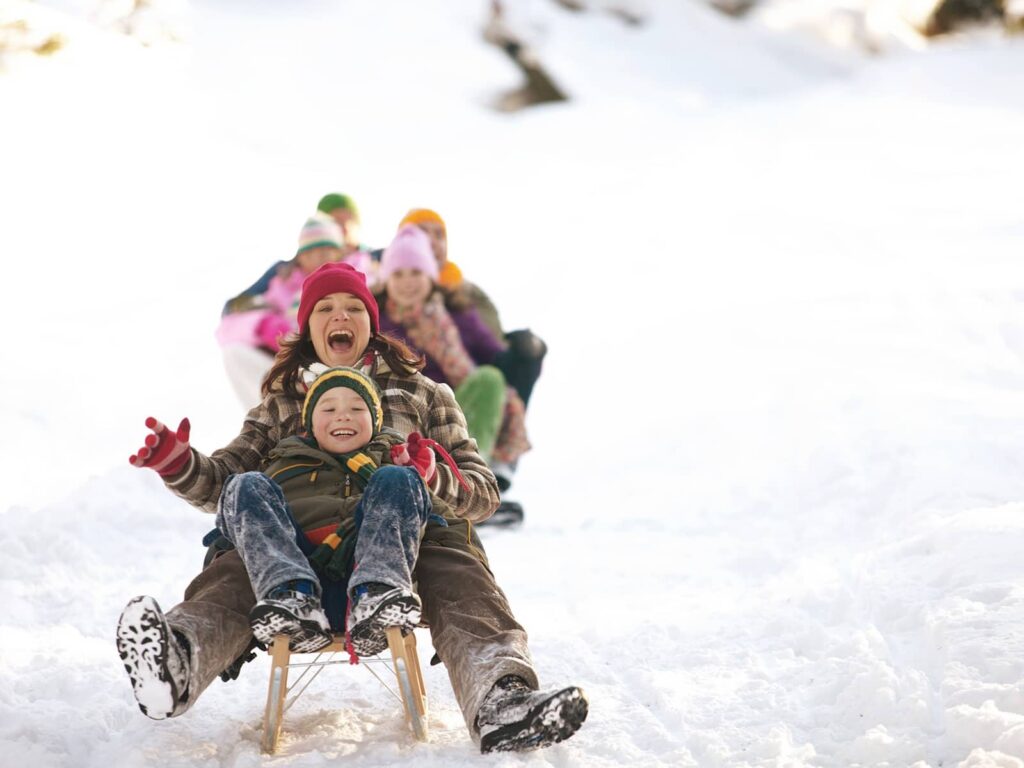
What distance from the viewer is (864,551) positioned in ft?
15.3

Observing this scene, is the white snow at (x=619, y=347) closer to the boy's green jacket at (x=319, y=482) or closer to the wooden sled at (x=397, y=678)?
the wooden sled at (x=397, y=678)

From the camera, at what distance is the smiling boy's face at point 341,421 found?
317cm

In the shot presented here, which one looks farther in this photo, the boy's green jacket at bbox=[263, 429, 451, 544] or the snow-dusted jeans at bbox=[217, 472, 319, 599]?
the boy's green jacket at bbox=[263, 429, 451, 544]

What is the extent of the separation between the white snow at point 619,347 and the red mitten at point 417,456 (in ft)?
2.11

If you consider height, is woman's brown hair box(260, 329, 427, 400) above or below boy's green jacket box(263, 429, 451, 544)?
above

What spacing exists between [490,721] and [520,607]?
180 centimetres

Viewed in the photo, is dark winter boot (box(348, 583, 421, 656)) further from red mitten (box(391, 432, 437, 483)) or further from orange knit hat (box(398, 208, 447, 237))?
orange knit hat (box(398, 208, 447, 237))

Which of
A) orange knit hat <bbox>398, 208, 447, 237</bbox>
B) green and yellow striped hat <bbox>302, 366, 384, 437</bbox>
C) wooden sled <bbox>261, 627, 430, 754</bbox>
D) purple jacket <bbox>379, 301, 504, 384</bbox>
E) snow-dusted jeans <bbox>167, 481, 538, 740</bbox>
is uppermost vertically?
orange knit hat <bbox>398, 208, 447, 237</bbox>

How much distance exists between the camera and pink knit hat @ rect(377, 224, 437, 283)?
231 inches

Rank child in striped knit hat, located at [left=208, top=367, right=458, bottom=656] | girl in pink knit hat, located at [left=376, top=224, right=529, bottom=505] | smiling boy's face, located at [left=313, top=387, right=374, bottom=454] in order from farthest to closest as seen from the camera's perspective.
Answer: girl in pink knit hat, located at [left=376, top=224, right=529, bottom=505] → smiling boy's face, located at [left=313, top=387, right=374, bottom=454] → child in striped knit hat, located at [left=208, top=367, right=458, bottom=656]

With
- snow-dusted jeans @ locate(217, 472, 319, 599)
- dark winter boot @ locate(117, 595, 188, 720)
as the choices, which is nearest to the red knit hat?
snow-dusted jeans @ locate(217, 472, 319, 599)

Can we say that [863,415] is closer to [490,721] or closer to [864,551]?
[864,551]

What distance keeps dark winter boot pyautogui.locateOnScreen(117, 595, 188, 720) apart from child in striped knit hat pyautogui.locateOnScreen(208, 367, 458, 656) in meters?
0.19

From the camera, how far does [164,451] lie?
2988mm
